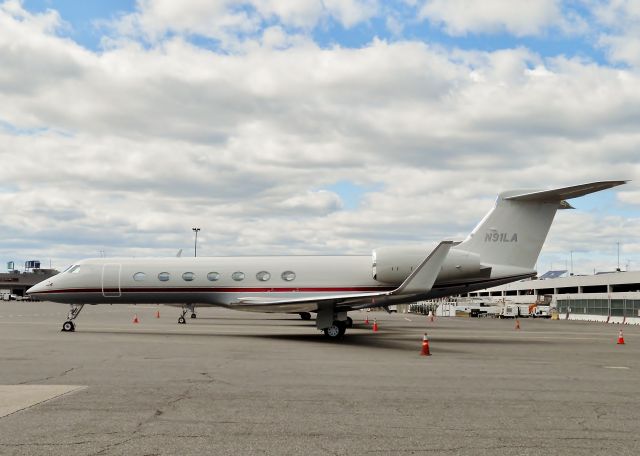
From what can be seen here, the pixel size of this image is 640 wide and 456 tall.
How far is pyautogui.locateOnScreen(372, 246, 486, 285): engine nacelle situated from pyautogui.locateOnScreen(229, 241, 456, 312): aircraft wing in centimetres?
201

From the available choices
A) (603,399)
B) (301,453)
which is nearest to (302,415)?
(301,453)

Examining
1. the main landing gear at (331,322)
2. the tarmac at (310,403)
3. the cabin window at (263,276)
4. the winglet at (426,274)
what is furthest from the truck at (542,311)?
the tarmac at (310,403)

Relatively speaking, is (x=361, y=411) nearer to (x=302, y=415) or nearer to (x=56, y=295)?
(x=302, y=415)

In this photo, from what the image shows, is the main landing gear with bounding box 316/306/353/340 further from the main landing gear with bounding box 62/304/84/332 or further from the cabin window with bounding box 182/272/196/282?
the main landing gear with bounding box 62/304/84/332

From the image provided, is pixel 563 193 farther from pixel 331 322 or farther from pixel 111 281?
pixel 111 281

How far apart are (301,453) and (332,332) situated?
53.5ft

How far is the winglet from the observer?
63.8 feet

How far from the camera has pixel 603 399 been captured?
9.98 metres

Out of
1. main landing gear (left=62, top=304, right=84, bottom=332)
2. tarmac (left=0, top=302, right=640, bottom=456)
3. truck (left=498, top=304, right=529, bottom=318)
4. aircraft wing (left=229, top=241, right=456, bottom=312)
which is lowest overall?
truck (left=498, top=304, right=529, bottom=318)

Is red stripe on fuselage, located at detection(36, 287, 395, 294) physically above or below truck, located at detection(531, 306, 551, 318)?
above

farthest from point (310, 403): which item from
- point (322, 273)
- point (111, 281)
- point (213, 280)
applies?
point (111, 281)

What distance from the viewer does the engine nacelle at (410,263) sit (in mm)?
23094

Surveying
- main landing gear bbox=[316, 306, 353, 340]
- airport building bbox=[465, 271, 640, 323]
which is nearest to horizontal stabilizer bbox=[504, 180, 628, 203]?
main landing gear bbox=[316, 306, 353, 340]

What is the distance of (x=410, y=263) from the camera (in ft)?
76.4
